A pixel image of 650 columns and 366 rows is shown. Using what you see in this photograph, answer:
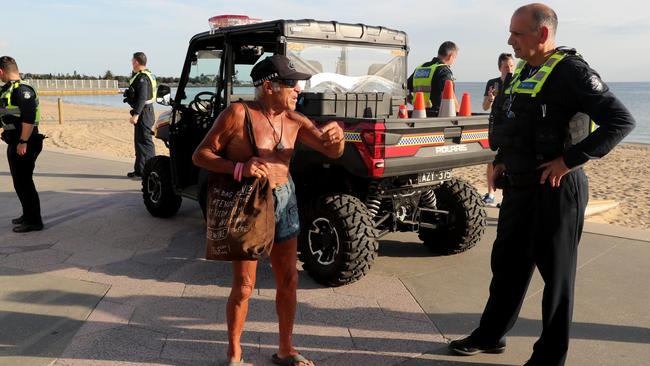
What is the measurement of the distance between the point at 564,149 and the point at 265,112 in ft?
4.99

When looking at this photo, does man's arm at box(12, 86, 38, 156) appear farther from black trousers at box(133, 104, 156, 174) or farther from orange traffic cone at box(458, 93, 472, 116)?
orange traffic cone at box(458, 93, 472, 116)

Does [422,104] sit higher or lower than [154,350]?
higher

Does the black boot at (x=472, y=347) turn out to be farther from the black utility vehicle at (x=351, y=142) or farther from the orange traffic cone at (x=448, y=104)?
the orange traffic cone at (x=448, y=104)

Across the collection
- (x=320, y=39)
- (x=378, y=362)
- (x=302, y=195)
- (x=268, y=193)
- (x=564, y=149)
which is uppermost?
(x=320, y=39)

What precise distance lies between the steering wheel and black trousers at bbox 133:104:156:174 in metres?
3.29

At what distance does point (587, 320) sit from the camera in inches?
149

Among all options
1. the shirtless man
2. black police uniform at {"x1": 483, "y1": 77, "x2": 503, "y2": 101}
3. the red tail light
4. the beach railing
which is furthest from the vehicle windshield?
the beach railing

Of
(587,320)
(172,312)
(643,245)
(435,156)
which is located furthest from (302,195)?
(643,245)

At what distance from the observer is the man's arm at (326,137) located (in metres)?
2.84

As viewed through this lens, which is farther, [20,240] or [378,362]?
[20,240]

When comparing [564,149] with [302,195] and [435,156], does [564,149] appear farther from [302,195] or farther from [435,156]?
[302,195]

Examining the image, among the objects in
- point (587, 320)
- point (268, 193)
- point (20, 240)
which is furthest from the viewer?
point (20, 240)

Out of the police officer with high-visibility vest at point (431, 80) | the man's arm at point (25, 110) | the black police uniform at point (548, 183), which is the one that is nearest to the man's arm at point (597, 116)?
the black police uniform at point (548, 183)

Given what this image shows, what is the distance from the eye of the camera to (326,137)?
2859mm
